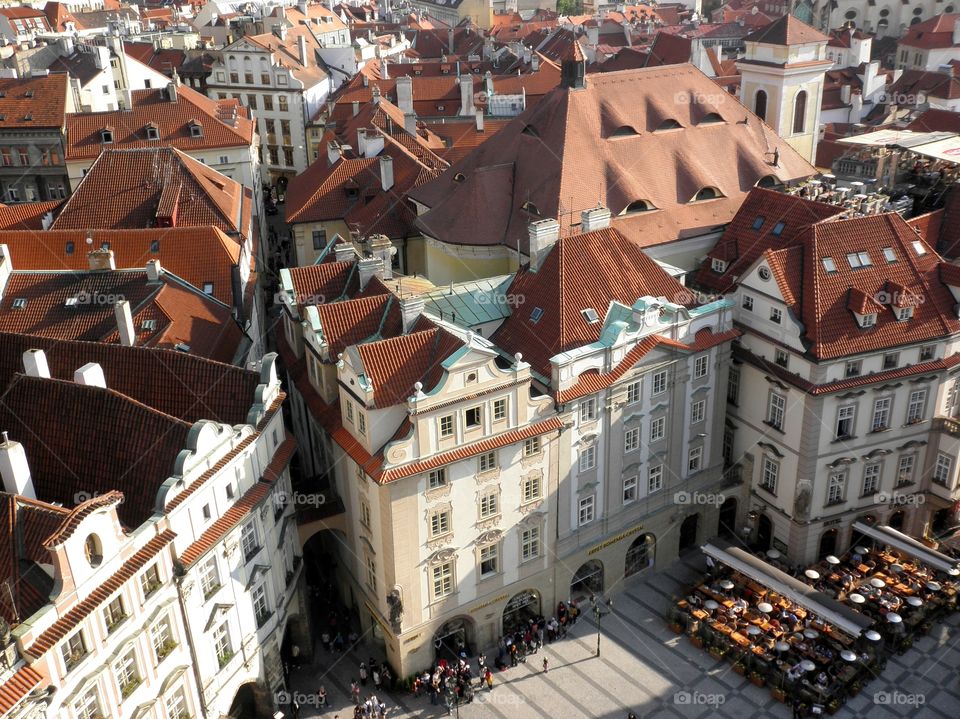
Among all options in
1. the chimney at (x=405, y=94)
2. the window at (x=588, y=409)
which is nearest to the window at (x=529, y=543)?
the window at (x=588, y=409)

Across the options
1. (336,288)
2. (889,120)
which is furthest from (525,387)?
(889,120)

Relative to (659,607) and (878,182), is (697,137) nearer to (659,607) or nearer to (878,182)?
(878,182)

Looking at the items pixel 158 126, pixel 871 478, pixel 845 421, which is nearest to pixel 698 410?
pixel 845 421

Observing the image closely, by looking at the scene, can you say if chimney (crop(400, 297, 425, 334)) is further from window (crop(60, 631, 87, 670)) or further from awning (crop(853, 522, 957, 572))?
awning (crop(853, 522, 957, 572))

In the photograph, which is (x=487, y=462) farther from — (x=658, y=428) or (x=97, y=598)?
(x=97, y=598)

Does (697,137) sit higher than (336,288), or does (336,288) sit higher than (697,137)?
(697,137)

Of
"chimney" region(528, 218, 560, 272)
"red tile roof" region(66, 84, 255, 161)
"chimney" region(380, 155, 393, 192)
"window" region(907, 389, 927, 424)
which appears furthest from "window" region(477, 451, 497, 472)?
"red tile roof" region(66, 84, 255, 161)

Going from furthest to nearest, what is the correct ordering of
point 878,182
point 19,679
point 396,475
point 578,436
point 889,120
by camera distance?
point 889,120, point 878,182, point 578,436, point 396,475, point 19,679

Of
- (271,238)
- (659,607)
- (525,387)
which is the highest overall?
(525,387)
